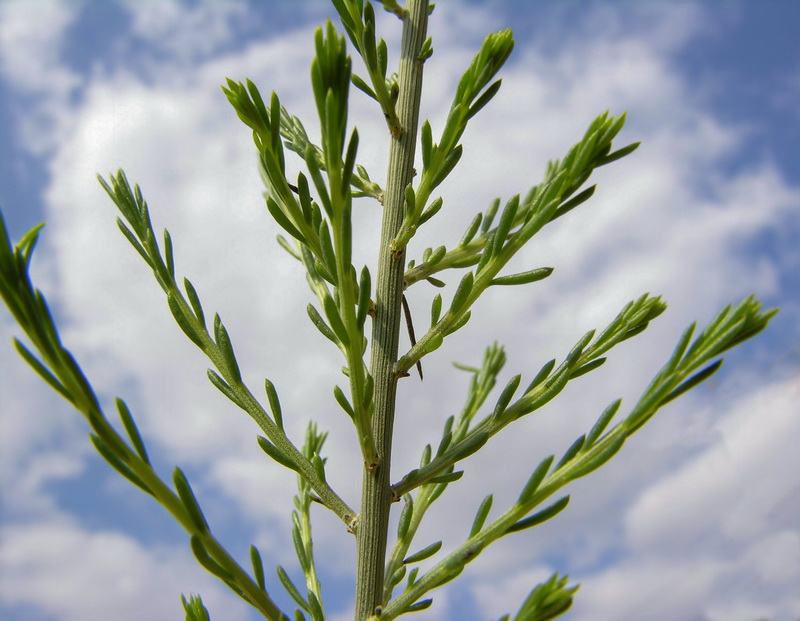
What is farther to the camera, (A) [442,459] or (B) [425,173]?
Result: (B) [425,173]

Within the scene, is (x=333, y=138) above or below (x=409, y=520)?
above

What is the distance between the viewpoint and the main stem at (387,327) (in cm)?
177

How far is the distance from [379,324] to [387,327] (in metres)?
0.03

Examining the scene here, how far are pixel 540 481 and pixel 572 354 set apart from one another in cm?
38

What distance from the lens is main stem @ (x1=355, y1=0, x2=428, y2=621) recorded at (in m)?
1.77

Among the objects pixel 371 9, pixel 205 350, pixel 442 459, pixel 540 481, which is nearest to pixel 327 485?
pixel 442 459

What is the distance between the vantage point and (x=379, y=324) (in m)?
1.93

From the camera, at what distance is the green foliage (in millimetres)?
1284

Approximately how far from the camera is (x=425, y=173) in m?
1.95

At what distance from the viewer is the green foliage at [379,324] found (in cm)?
128

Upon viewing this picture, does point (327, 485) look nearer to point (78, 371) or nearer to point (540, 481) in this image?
point (540, 481)

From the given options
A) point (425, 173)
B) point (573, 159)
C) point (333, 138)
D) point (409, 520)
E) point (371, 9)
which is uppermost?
point (371, 9)

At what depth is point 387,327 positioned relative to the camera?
1.93 metres

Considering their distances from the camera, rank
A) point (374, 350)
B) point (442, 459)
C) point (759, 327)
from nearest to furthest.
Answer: point (759, 327), point (442, 459), point (374, 350)
